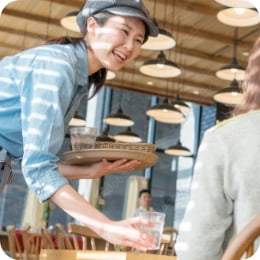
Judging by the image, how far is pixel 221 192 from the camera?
1081 millimetres

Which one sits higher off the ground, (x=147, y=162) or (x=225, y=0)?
(x=225, y=0)

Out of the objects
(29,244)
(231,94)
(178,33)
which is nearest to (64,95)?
(29,244)

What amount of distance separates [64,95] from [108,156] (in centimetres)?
29

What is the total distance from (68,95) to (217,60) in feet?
24.3

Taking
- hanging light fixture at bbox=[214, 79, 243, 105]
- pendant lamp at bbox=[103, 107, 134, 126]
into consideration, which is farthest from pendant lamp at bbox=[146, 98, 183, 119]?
pendant lamp at bbox=[103, 107, 134, 126]

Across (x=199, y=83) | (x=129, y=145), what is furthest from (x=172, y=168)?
(x=129, y=145)

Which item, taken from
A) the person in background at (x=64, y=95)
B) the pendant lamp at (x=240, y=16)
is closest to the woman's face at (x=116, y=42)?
the person in background at (x=64, y=95)

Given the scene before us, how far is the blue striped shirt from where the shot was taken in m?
1.15

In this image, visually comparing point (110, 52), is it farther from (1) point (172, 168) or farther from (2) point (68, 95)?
(1) point (172, 168)

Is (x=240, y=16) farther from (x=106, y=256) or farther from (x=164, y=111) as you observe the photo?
(x=106, y=256)

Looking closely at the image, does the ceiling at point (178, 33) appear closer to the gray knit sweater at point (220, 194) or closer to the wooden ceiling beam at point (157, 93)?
the wooden ceiling beam at point (157, 93)

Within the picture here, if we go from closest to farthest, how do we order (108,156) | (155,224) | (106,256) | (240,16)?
(108,156) → (155,224) → (106,256) → (240,16)

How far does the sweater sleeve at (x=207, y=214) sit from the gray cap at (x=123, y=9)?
434 mm

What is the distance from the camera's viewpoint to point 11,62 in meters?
1.31
